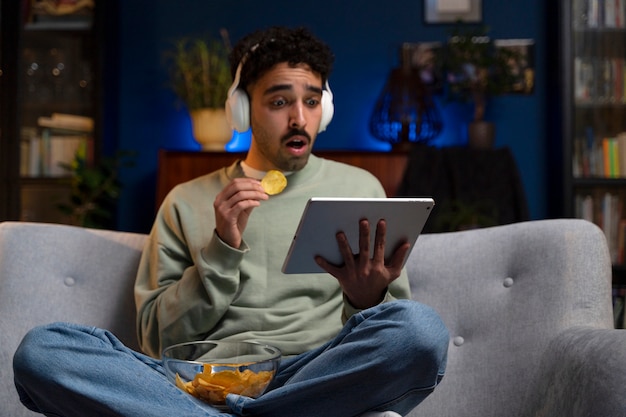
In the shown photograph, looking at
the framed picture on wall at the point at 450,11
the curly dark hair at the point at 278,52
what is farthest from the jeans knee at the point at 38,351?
the framed picture on wall at the point at 450,11

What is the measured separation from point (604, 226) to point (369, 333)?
10.1 feet

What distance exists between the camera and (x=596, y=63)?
4395mm

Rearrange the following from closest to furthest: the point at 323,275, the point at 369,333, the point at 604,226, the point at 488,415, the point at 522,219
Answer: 1. the point at 369,333
2. the point at 488,415
3. the point at 323,275
4. the point at 522,219
5. the point at 604,226

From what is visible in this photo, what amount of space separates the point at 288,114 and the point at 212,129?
7.03ft


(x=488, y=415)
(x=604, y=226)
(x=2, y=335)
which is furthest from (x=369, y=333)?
(x=604, y=226)

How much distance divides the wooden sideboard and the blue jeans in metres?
2.42

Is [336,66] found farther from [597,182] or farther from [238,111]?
[238,111]

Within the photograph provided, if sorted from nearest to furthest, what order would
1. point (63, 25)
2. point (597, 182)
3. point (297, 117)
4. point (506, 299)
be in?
point (506, 299) → point (297, 117) → point (597, 182) → point (63, 25)

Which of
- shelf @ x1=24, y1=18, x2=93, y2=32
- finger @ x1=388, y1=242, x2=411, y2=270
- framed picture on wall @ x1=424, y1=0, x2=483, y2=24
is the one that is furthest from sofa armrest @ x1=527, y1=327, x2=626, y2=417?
shelf @ x1=24, y1=18, x2=93, y2=32

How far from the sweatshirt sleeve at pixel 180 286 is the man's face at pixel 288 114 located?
0.85 ft

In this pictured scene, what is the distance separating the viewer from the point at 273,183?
2084 mm

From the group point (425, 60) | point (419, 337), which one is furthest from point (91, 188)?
point (419, 337)

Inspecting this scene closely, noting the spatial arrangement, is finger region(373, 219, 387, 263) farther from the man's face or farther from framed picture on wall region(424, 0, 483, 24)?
framed picture on wall region(424, 0, 483, 24)

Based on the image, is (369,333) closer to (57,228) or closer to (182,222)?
(182,222)
